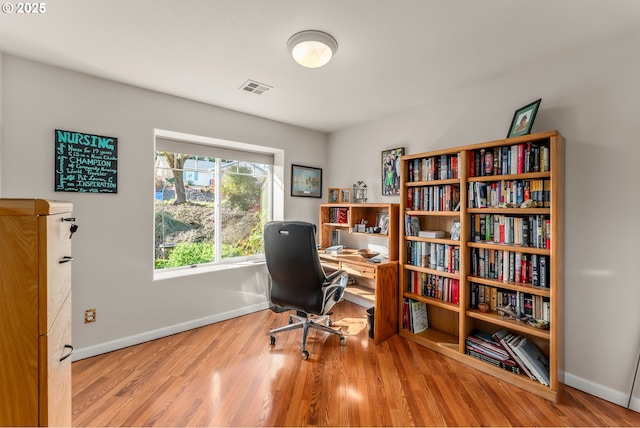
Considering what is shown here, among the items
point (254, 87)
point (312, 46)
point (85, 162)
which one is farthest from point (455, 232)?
point (85, 162)

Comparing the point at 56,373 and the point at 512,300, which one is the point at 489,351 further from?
the point at 56,373

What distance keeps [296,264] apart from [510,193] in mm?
1761

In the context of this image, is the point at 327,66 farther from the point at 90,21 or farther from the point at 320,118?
the point at 90,21

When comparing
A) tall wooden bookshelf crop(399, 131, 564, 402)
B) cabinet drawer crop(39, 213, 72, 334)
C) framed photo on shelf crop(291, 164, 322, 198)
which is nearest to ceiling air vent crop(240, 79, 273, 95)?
framed photo on shelf crop(291, 164, 322, 198)

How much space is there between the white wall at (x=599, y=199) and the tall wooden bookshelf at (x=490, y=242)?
108mm

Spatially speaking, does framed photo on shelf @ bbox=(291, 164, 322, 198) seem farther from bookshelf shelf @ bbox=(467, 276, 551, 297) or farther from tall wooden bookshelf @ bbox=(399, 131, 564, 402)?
bookshelf shelf @ bbox=(467, 276, 551, 297)

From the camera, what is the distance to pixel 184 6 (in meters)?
1.54

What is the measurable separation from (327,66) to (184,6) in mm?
1039

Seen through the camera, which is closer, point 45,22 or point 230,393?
point 45,22

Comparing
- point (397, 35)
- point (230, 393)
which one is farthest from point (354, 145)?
point (230, 393)

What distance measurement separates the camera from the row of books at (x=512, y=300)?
1.98 meters

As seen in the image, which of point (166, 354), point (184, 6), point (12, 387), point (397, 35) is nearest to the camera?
point (12, 387)

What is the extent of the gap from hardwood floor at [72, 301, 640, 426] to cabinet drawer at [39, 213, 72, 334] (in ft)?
3.52

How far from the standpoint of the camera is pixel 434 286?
2.59 m
